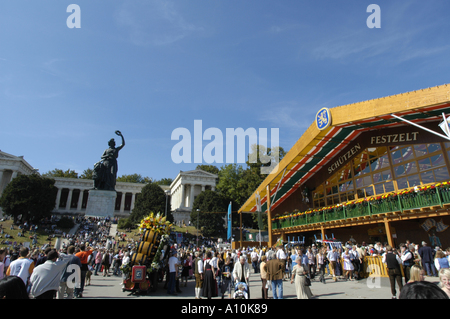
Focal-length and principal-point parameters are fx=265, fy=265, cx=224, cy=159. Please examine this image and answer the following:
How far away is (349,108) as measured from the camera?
52.0 feet

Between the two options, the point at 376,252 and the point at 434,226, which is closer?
the point at 376,252

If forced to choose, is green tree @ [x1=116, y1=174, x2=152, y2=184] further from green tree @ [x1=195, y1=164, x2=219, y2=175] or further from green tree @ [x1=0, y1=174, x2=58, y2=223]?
green tree @ [x1=0, y1=174, x2=58, y2=223]

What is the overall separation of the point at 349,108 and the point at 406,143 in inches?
198

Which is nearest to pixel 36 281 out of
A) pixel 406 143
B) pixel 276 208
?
pixel 406 143

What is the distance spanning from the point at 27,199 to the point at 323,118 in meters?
52.7

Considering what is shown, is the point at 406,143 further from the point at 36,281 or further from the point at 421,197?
the point at 36,281

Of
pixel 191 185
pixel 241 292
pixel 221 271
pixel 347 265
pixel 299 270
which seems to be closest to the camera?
pixel 241 292

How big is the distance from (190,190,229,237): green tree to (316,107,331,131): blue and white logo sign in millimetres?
30728

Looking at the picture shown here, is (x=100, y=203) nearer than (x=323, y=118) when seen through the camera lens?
No

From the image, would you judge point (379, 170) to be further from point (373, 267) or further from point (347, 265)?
point (347, 265)

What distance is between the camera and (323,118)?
17203mm

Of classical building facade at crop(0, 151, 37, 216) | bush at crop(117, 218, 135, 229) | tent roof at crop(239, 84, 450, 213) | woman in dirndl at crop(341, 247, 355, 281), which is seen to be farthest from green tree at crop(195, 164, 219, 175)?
woman in dirndl at crop(341, 247, 355, 281)

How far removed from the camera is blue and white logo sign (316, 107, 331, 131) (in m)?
16.7

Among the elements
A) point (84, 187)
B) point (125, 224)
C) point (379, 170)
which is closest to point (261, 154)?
point (125, 224)
